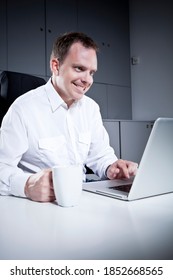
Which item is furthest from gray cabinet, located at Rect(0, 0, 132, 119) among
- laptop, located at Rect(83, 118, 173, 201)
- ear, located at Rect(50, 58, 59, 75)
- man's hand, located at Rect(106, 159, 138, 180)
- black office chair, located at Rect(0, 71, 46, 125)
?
laptop, located at Rect(83, 118, 173, 201)

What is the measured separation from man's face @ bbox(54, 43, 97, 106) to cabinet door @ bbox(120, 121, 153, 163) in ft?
5.39

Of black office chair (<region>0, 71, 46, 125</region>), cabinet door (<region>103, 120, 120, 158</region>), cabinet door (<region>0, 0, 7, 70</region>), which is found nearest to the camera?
black office chair (<region>0, 71, 46, 125</region>)

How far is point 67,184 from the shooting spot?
0.60 meters

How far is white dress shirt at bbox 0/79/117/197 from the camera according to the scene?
0.97m

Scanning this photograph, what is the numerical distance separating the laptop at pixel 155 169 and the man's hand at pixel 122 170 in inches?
7.7

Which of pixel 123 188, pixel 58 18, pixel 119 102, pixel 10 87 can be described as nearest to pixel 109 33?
pixel 58 18

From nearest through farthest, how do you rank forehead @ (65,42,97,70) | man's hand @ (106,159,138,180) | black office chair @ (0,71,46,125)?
man's hand @ (106,159,138,180) → forehead @ (65,42,97,70) → black office chair @ (0,71,46,125)

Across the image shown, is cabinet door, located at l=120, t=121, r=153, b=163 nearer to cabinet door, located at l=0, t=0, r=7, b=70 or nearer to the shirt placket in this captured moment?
cabinet door, located at l=0, t=0, r=7, b=70

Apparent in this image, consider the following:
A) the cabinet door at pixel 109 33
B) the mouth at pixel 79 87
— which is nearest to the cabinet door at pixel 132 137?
the cabinet door at pixel 109 33

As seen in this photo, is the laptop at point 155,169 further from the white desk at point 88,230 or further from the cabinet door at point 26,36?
the cabinet door at point 26,36

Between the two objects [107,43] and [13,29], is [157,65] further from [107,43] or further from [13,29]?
[13,29]

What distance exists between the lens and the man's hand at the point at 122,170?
3.09 ft

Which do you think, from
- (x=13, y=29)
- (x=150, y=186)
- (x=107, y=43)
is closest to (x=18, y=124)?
(x=150, y=186)
